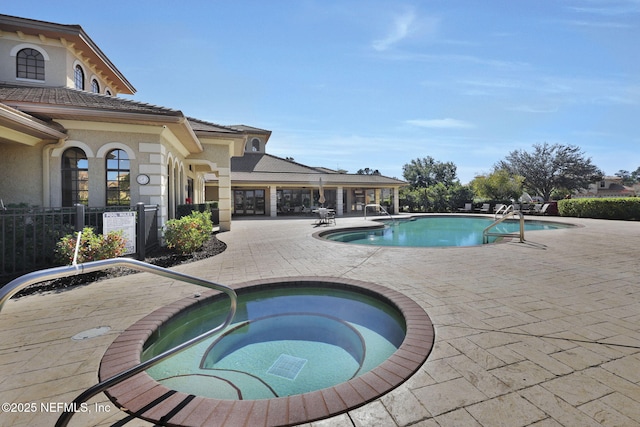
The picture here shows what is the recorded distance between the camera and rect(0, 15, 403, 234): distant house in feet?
25.3

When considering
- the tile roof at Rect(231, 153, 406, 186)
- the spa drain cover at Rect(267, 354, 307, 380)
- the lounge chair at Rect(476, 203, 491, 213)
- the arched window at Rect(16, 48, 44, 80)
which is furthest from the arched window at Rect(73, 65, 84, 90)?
the lounge chair at Rect(476, 203, 491, 213)

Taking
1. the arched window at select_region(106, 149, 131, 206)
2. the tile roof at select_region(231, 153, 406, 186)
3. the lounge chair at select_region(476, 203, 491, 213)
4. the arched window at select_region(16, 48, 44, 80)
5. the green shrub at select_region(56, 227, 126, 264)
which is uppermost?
the arched window at select_region(16, 48, 44, 80)

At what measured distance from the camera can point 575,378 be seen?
7.70 feet

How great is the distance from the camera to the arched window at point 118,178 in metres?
8.62

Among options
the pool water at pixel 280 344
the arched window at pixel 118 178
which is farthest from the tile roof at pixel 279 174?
→ the pool water at pixel 280 344

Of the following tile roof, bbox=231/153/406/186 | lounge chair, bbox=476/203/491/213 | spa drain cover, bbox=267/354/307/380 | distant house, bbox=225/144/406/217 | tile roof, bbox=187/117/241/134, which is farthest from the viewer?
lounge chair, bbox=476/203/491/213

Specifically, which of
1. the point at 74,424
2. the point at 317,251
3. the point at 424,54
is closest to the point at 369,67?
the point at 424,54

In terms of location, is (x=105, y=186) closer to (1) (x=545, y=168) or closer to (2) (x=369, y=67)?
(2) (x=369, y=67)

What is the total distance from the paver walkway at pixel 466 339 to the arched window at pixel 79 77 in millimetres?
10766

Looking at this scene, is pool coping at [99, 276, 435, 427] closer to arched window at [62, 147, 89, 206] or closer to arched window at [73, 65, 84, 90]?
arched window at [62, 147, 89, 206]

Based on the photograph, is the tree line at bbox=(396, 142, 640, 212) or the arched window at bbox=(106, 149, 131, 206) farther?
the tree line at bbox=(396, 142, 640, 212)

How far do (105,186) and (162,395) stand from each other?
852 cm

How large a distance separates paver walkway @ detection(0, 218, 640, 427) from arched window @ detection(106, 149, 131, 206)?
3909 mm

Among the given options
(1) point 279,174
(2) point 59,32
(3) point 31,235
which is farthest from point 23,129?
(1) point 279,174
